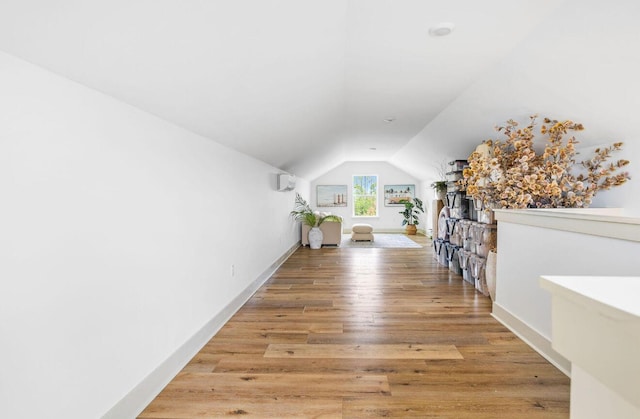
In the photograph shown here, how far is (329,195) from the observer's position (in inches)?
441

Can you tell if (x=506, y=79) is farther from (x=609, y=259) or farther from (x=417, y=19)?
(x=609, y=259)

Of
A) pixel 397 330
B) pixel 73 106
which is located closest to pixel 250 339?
pixel 397 330

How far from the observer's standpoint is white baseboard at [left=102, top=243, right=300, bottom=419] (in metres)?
1.74

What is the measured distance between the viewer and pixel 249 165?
411 cm

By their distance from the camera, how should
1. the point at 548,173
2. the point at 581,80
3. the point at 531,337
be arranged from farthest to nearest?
the point at 548,173 → the point at 531,337 → the point at 581,80

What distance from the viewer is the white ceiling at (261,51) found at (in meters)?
1.22

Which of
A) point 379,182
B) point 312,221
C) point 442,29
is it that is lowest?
point 312,221

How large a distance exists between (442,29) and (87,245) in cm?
229

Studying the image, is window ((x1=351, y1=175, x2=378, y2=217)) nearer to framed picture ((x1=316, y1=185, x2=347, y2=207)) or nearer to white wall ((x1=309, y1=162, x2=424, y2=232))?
white wall ((x1=309, y1=162, x2=424, y2=232))

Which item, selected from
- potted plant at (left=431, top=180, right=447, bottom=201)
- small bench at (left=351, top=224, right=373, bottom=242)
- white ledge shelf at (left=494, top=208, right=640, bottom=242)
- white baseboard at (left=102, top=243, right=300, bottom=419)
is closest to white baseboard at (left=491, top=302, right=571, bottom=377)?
white ledge shelf at (left=494, top=208, right=640, bottom=242)

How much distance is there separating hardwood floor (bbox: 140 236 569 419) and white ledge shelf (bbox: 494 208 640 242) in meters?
0.90

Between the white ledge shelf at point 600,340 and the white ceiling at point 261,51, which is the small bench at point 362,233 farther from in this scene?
the white ledge shelf at point 600,340

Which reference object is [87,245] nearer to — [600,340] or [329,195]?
[600,340]

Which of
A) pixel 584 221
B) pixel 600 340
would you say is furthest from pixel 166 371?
pixel 584 221
